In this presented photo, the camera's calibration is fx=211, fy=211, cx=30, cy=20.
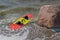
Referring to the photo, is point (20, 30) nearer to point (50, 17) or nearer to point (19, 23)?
point (19, 23)

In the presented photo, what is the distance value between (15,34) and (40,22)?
833 millimetres

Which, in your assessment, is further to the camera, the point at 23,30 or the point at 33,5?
the point at 33,5

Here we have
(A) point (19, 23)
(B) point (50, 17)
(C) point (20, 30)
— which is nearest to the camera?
(C) point (20, 30)

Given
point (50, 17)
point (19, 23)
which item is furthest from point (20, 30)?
point (50, 17)

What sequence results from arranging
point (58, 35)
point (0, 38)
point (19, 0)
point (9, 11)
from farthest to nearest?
point (19, 0) < point (9, 11) < point (0, 38) < point (58, 35)

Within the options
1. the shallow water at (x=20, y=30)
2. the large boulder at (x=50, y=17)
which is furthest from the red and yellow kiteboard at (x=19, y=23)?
the large boulder at (x=50, y=17)

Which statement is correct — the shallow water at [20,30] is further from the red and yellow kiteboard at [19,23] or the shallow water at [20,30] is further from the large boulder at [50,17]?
the large boulder at [50,17]

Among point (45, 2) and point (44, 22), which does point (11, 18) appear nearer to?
point (44, 22)

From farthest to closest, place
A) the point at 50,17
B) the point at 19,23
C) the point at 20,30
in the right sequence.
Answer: the point at 19,23, the point at 50,17, the point at 20,30

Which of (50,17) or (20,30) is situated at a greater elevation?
(50,17)

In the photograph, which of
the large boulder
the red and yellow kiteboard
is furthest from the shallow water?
the large boulder

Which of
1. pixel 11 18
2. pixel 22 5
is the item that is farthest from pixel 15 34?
pixel 22 5

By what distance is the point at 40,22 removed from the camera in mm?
5348

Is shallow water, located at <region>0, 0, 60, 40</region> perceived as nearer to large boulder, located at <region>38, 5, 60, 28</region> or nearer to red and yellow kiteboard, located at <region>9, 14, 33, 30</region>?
red and yellow kiteboard, located at <region>9, 14, 33, 30</region>
